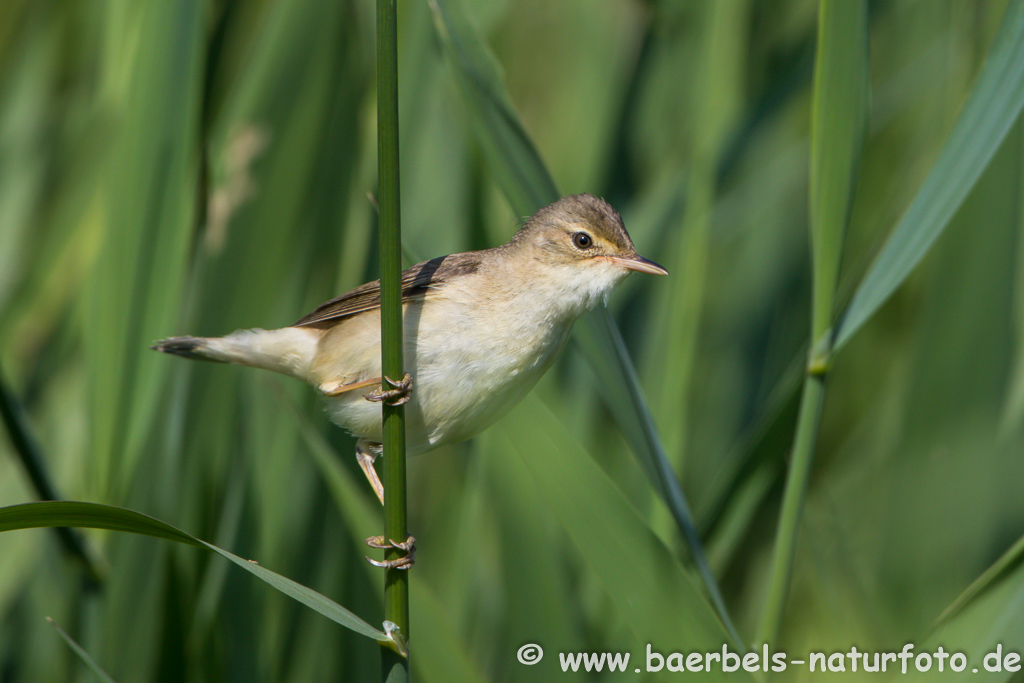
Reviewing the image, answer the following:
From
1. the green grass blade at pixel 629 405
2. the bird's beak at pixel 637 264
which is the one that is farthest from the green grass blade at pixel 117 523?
the bird's beak at pixel 637 264

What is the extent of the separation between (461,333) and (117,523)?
0.80 meters

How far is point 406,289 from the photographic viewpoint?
195 cm

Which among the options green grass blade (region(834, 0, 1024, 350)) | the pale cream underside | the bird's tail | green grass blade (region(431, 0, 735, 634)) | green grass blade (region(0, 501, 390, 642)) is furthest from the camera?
the bird's tail

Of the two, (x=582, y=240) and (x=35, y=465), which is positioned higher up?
(x=582, y=240)

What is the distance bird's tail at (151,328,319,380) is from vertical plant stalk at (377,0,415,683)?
2.39 feet

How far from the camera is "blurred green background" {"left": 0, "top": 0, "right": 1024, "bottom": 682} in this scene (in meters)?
1.86

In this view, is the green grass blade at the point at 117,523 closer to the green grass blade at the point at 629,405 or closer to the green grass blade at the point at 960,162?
the green grass blade at the point at 629,405

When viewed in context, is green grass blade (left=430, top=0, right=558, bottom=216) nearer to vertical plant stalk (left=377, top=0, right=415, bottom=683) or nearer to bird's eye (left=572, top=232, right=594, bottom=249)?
bird's eye (left=572, top=232, right=594, bottom=249)

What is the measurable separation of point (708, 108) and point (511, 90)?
105 centimetres

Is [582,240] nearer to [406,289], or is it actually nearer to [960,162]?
[406,289]

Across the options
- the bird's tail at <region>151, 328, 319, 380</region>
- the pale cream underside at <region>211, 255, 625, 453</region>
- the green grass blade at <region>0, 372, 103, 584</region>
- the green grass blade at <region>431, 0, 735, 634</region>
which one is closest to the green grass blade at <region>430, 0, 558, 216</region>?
the green grass blade at <region>431, 0, 735, 634</region>

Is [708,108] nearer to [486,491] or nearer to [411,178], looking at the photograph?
[411,178]

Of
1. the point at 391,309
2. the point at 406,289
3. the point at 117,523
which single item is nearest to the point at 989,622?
the point at 391,309

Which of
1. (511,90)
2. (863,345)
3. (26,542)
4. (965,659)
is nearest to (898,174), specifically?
(863,345)
